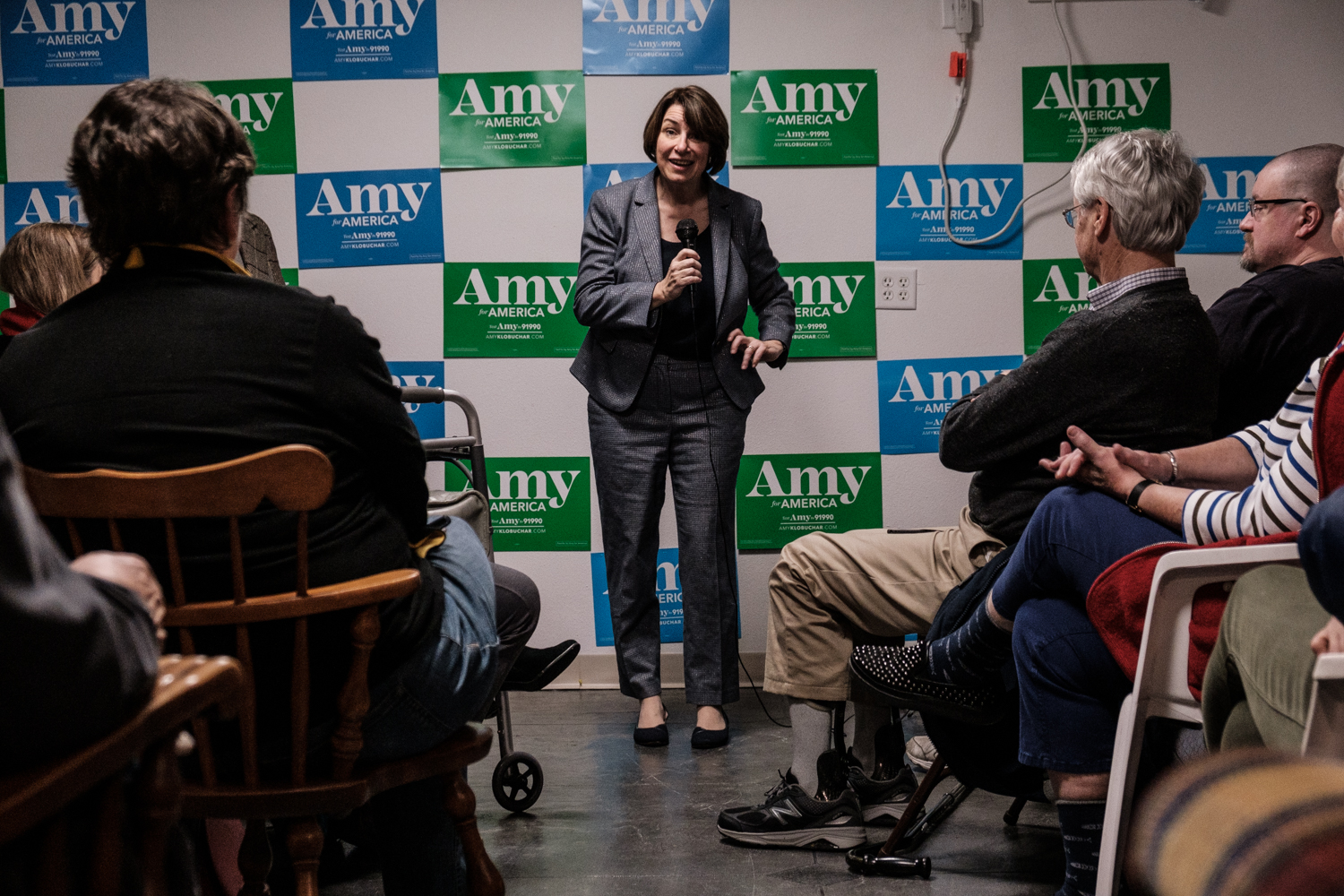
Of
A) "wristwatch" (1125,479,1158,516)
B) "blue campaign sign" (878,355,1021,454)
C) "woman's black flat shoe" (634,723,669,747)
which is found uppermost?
"blue campaign sign" (878,355,1021,454)

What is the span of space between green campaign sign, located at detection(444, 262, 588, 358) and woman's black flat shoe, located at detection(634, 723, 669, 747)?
4.21ft

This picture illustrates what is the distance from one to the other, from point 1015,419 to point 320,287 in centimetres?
253

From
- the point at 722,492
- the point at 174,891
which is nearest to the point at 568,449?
the point at 722,492

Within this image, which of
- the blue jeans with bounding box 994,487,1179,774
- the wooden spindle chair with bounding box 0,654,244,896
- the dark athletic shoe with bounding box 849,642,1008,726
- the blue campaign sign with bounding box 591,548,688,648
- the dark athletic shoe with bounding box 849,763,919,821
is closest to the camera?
the wooden spindle chair with bounding box 0,654,244,896

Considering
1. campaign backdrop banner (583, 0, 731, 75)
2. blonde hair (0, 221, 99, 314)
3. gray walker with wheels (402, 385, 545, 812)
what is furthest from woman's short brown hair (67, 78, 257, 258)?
campaign backdrop banner (583, 0, 731, 75)

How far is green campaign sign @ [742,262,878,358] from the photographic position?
3.52 m

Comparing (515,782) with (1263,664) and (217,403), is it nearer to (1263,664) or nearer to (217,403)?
(217,403)

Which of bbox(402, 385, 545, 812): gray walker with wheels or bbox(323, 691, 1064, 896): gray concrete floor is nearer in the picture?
bbox(323, 691, 1064, 896): gray concrete floor

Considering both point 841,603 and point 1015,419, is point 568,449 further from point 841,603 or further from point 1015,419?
point 1015,419

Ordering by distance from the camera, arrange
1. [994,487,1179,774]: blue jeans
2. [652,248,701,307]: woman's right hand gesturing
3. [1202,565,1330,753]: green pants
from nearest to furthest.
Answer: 1. [1202,565,1330,753]: green pants
2. [994,487,1179,774]: blue jeans
3. [652,248,701,307]: woman's right hand gesturing

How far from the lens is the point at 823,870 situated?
6.39 feet

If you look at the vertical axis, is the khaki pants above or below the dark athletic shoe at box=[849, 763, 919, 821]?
above

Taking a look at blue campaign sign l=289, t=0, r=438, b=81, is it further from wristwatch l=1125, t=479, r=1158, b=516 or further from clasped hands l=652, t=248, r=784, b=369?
wristwatch l=1125, t=479, r=1158, b=516

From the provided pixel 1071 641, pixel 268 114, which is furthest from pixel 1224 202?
pixel 268 114
